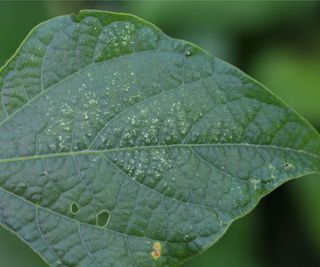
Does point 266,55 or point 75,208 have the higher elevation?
point 75,208

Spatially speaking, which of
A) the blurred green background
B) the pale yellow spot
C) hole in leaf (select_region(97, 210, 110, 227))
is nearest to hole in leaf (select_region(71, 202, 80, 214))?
hole in leaf (select_region(97, 210, 110, 227))

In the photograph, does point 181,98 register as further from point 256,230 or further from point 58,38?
point 256,230

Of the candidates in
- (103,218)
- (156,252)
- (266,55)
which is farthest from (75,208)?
(266,55)

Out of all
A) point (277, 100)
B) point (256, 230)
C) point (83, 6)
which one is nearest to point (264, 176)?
point (277, 100)

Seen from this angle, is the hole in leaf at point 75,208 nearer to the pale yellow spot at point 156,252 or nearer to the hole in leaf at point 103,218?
the hole in leaf at point 103,218

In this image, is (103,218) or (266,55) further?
(266,55)

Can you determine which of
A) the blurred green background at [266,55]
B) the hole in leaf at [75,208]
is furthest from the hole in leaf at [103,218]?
the blurred green background at [266,55]

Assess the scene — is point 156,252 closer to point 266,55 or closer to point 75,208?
point 75,208
